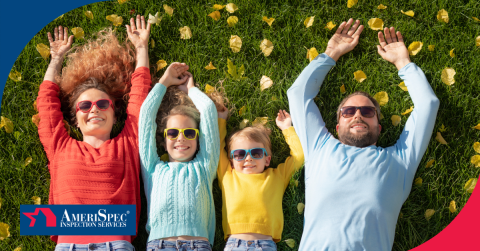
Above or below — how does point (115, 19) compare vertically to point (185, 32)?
above

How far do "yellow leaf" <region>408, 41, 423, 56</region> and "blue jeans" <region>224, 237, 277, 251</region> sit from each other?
A: 2656 millimetres

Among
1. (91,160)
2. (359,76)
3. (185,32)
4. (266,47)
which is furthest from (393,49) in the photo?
(91,160)

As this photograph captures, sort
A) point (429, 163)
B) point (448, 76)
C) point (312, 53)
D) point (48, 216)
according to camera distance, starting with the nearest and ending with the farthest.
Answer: point (48, 216) < point (429, 163) < point (448, 76) < point (312, 53)

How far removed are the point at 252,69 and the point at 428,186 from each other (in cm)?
232

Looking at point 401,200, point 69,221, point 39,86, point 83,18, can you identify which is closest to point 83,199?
point 69,221

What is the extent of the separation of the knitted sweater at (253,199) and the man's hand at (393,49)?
4.99ft

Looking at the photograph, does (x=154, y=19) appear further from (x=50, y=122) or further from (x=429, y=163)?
(x=429, y=163)

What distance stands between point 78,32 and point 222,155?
2287 millimetres

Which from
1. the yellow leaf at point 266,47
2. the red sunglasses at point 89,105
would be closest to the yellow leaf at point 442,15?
the yellow leaf at point 266,47

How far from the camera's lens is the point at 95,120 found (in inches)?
164

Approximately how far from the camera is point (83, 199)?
13.0ft

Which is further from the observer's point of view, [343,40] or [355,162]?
[343,40]

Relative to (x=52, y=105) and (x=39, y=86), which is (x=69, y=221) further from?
(x=39, y=86)

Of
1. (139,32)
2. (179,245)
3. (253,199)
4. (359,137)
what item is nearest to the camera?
(179,245)
